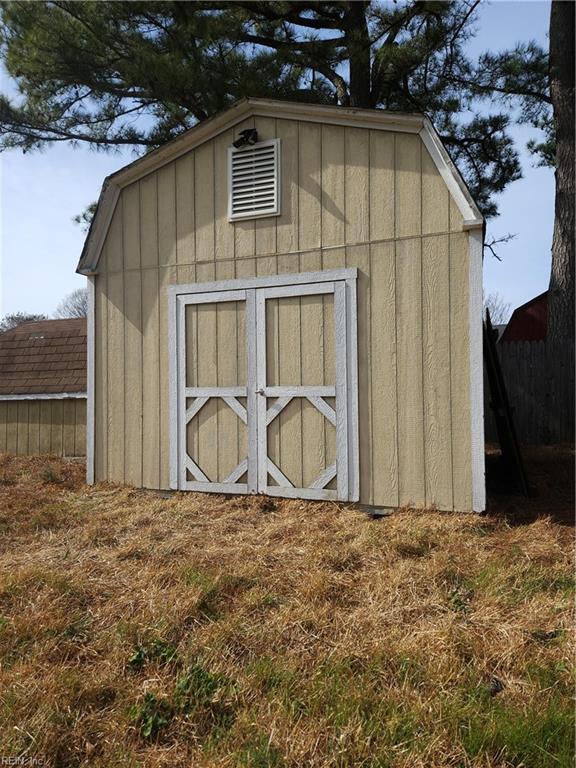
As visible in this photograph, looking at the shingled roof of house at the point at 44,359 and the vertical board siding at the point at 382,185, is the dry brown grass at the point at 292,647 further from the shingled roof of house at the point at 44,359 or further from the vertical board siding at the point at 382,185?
the shingled roof of house at the point at 44,359

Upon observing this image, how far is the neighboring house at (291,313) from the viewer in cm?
512

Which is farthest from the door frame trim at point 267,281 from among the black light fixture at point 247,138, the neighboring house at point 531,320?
the neighboring house at point 531,320

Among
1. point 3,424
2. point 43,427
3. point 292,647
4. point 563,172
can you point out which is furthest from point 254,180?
point 563,172

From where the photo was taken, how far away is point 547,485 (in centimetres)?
655

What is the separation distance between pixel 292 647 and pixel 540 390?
8.45 meters

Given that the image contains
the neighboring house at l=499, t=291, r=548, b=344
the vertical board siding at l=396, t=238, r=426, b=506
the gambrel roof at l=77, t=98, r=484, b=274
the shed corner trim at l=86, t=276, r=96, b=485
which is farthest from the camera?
the neighboring house at l=499, t=291, r=548, b=344

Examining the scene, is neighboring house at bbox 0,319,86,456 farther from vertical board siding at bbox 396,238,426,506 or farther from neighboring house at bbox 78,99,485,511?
vertical board siding at bbox 396,238,426,506

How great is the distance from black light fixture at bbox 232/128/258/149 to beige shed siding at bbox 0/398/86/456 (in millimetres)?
4876

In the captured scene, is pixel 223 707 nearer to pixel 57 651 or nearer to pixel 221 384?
pixel 57 651

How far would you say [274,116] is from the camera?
5855mm

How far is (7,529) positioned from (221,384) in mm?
2270

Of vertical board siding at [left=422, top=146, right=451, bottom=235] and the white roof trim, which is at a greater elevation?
vertical board siding at [left=422, top=146, right=451, bottom=235]

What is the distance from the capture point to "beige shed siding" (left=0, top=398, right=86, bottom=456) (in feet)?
30.2

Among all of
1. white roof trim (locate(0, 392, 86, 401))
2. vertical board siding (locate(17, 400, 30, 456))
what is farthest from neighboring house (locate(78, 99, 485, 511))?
vertical board siding (locate(17, 400, 30, 456))
